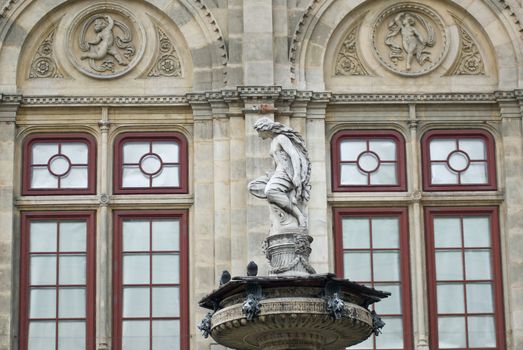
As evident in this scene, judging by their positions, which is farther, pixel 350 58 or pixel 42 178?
pixel 350 58

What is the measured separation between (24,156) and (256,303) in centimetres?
861

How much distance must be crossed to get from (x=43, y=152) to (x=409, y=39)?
680cm

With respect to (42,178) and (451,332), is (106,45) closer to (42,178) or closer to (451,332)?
(42,178)

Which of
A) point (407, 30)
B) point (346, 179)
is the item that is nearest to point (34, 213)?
point (346, 179)

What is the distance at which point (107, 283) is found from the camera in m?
28.1

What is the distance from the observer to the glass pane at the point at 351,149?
29.1m

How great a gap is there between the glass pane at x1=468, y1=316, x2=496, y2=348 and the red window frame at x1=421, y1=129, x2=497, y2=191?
2310mm

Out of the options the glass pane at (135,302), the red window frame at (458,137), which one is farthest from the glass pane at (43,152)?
the red window frame at (458,137)

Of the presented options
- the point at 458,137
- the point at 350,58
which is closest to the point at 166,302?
the point at 350,58

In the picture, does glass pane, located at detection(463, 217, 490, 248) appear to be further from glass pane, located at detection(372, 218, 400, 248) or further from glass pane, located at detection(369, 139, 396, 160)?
glass pane, located at detection(369, 139, 396, 160)

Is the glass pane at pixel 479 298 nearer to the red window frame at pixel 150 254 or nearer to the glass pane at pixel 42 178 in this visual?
the red window frame at pixel 150 254

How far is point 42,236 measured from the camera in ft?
93.4

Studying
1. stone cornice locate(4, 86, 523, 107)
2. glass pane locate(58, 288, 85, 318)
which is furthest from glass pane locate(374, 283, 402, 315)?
glass pane locate(58, 288, 85, 318)

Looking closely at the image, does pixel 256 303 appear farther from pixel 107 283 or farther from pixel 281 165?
pixel 107 283
